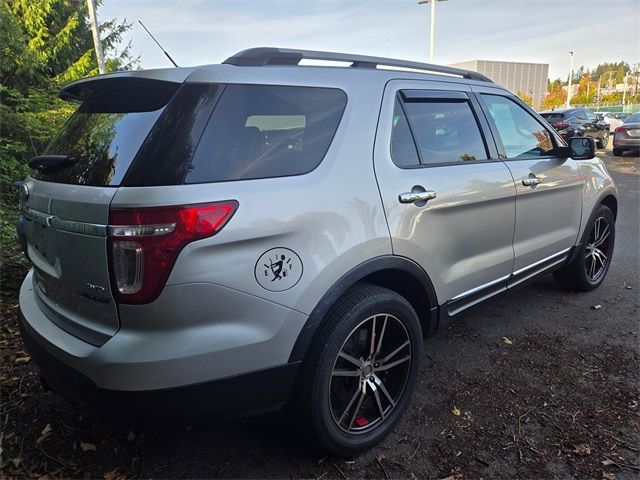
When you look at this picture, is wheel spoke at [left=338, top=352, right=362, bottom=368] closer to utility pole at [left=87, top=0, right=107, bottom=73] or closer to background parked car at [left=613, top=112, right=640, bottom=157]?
utility pole at [left=87, top=0, right=107, bottom=73]

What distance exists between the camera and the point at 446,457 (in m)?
2.38

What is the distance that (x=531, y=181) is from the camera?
3449 mm

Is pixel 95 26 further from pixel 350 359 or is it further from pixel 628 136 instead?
pixel 628 136

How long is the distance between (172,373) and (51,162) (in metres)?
1.16

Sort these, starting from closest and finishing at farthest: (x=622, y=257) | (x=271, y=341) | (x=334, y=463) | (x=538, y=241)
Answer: (x=271, y=341), (x=334, y=463), (x=538, y=241), (x=622, y=257)

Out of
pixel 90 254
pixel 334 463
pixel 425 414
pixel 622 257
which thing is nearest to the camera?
pixel 90 254

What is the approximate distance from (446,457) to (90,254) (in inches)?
74.9

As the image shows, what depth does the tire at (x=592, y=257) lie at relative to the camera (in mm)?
4355

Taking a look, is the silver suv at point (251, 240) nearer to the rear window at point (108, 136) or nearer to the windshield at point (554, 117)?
the rear window at point (108, 136)

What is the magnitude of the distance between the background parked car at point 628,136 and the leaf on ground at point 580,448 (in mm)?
15712

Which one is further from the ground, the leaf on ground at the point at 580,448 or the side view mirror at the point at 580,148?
the side view mirror at the point at 580,148

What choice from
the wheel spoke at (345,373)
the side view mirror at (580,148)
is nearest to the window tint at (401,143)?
the wheel spoke at (345,373)

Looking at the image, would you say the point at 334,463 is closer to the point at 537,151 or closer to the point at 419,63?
the point at 419,63

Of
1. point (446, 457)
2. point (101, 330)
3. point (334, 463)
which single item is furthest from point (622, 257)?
point (101, 330)
